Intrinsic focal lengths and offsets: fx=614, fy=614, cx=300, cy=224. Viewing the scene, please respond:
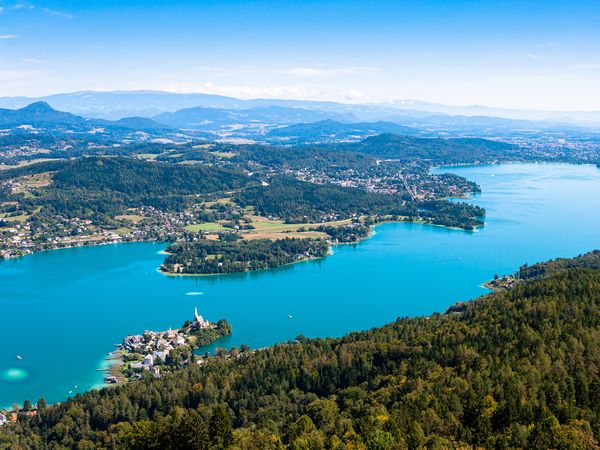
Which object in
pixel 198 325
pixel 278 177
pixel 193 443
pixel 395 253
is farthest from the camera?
pixel 278 177

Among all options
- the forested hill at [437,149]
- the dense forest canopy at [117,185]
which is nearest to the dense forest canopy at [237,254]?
the dense forest canopy at [117,185]

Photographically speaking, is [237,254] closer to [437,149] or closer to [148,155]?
[148,155]

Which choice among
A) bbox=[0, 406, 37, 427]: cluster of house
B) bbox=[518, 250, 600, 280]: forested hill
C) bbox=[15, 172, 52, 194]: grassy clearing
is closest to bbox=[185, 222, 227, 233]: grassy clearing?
bbox=[15, 172, 52, 194]: grassy clearing

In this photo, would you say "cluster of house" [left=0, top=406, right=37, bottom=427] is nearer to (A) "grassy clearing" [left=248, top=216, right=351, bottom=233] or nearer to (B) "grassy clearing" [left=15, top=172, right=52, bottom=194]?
(A) "grassy clearing" [left=248, top=216, right=351, bottom=233]

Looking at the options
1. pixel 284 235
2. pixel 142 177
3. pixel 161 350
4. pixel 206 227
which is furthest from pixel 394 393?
pixel 142 177

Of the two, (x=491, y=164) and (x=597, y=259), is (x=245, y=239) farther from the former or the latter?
(x=491, y=164)

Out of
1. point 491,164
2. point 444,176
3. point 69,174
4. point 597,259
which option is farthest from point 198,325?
point 491,164
